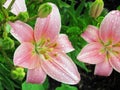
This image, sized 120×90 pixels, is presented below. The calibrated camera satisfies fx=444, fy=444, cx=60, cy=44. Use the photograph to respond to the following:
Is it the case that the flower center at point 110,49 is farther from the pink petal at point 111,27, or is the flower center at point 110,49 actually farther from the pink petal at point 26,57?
the pink petal at point 26,57

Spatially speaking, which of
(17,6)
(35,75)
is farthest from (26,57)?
(17,6)

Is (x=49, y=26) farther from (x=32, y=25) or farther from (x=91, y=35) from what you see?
(x=32, y=25)

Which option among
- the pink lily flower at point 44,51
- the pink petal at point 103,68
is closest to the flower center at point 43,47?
the pink lily flower at point 44,51

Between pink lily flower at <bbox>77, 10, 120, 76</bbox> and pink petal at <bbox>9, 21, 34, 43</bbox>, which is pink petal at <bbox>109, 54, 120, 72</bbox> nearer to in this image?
pink lily flower at <bbox>77, 10, 120, 76</bbox>

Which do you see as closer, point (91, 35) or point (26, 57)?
point (26, 57)

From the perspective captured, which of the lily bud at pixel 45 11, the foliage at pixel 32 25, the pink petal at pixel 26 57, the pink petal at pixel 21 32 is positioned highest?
the lily bud at pixel 45 11

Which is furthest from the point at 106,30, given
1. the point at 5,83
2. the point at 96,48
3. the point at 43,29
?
the point at 5,83
